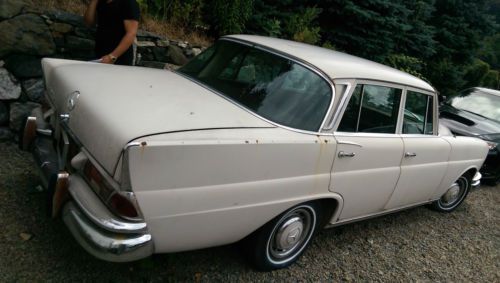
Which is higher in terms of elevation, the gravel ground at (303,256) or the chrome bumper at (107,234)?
the chrome bumper at (107,234)

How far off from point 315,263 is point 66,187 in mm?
2040

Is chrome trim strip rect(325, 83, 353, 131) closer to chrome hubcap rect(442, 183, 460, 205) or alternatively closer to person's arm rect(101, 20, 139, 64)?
person's arm rect(101, 20, 139, 64)

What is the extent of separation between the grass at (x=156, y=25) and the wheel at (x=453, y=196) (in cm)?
387

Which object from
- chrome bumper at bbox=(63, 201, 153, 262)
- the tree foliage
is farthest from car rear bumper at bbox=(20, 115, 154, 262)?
the tree foliage

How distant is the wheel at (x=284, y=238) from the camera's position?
9.61ft

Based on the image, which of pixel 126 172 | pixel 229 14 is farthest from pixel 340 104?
pixel 229 14

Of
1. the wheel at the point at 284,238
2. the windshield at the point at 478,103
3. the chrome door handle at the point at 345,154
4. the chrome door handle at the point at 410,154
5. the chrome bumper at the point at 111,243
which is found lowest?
the wheel at the point at 284,238

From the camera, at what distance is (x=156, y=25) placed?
5.79 m

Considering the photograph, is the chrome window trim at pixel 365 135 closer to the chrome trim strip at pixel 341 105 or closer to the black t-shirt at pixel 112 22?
the chrome trim strip at pixel 341 105

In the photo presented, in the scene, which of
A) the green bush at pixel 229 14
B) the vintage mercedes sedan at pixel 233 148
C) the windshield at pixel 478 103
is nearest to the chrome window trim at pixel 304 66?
the vintage mercedes sedan at pixel 233 148

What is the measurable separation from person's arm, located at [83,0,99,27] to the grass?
0.47m

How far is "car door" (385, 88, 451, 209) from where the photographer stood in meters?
3.75

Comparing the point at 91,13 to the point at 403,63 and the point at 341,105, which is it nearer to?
the point at 341,105

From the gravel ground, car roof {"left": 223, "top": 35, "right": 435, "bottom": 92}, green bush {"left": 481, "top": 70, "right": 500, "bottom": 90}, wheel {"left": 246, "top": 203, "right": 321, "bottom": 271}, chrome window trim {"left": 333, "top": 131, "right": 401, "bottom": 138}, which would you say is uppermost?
car roof {"left": 223, "top": 35, "right": 435, "bottom": 92}
